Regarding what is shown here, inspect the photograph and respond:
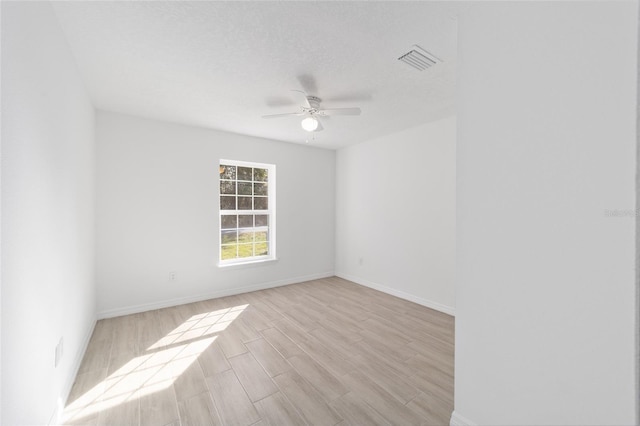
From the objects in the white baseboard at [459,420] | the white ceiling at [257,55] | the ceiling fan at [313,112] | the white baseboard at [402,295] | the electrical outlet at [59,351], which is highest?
the white ceiling at [257,55]

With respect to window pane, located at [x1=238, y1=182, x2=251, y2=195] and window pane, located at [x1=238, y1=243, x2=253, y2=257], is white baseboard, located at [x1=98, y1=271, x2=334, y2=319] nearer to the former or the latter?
window pane, located at [x1=238, y1=243, x2=253, y2=257]

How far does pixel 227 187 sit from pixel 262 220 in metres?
0.81

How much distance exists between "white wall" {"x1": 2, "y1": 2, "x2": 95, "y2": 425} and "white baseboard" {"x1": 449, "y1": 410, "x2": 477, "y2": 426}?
209 cm

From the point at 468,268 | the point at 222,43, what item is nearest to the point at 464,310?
the point at 468,268

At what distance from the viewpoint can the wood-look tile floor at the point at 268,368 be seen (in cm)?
168

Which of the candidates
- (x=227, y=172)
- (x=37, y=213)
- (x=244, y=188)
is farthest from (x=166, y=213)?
(x=37, y=213)

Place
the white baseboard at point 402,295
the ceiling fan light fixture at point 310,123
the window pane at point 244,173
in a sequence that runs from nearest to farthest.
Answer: the ceiling fan light fixture at point 310,123, the white baseboard at point 402,295, the window pane at point 244,173

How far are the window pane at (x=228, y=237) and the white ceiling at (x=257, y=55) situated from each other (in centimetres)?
180

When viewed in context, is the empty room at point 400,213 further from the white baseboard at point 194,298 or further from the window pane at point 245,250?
the window pane at point 245,250

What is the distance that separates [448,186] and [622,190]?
2.44 meters

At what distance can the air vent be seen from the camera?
1893 mm

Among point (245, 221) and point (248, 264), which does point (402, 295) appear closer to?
point (248, 264)

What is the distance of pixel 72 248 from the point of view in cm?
196

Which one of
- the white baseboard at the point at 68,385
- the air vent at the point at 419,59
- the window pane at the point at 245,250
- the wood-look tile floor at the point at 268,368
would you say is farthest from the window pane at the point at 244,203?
the air vent at the point at 419,59
